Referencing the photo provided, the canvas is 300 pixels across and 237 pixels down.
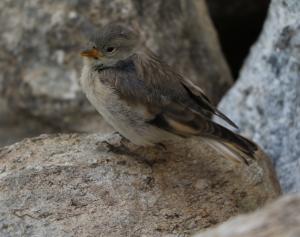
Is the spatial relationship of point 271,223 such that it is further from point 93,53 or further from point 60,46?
point 60,46

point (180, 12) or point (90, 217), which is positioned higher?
point (180, 12)

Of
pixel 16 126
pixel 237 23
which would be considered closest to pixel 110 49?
pixel 16 126

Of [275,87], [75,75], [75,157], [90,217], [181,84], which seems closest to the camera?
[90,217]

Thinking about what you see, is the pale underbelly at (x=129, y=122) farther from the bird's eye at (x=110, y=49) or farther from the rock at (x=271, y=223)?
the rock at (x=271, y=223)

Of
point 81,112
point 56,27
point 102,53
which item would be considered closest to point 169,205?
point 102,53

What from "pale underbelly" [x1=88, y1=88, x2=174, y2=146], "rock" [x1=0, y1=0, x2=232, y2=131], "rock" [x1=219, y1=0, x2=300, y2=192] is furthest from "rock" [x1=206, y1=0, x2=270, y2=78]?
"pale underbelly" [x1=88, y1=88, x2=174, y2=146]

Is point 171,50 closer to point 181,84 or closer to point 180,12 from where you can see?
point 180,12
